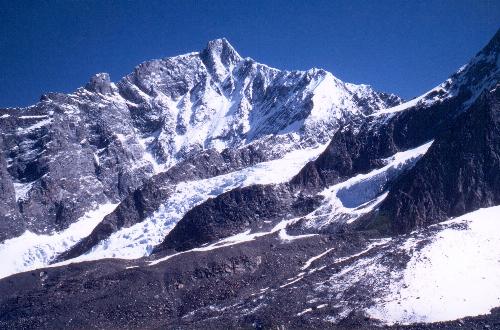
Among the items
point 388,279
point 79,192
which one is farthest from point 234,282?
point 79,192

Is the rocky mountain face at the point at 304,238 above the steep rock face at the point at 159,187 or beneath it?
beneath

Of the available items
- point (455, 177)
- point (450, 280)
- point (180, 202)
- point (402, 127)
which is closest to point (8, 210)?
point (180, 202)

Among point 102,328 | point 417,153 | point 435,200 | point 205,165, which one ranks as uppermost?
point 205,165

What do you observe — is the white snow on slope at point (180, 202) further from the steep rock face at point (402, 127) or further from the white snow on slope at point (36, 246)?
the white snow on slope at point (36, 246)

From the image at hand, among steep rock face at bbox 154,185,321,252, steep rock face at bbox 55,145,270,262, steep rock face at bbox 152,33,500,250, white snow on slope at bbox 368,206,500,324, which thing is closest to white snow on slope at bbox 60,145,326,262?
steep rock face at bbox 55,145,270,262

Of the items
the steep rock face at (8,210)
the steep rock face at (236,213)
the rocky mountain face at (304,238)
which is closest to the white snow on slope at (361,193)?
the rocky mountain face at (304,238)

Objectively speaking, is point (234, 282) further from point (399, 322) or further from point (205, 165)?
point (205, 165)
